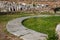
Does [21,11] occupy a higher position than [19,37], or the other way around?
[19,37]

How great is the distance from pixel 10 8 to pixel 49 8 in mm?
2667

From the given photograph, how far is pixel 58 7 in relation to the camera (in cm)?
1461

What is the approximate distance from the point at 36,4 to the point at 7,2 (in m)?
2.21

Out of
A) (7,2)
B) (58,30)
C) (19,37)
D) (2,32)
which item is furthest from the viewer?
(7,2)

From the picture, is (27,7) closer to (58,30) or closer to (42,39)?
(42,39)

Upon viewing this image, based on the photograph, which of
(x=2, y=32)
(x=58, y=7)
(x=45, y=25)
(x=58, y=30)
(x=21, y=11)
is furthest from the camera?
(x=58, y=7)

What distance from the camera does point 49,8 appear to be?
14312 mm

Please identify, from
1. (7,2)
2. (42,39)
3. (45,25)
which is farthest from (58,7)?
(42,39)

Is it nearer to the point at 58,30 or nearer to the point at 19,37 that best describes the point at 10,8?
the point at 19,37

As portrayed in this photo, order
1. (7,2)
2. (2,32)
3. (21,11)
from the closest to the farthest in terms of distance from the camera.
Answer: (2,32) → (21,11) → (7,2)

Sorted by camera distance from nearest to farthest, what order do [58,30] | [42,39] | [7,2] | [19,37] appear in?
1. [58,30]
2. [42,39]
3. [19,37]
4. [7,2]

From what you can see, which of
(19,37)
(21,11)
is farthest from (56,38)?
(21,11)

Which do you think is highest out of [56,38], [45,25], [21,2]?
[56,38]

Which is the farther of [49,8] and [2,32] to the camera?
[49,8]
